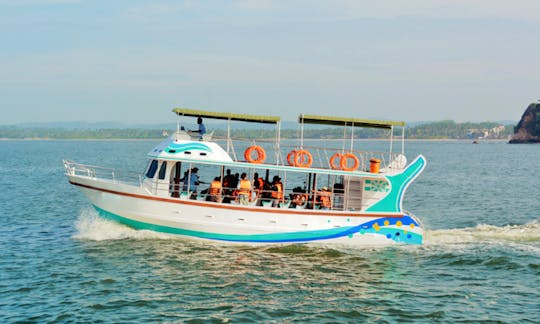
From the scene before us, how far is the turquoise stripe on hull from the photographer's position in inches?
791

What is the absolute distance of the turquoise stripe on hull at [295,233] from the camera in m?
20.1

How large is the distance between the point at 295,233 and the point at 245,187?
229 cm

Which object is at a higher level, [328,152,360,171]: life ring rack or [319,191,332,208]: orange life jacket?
[328,152,360,171]: life ring rack

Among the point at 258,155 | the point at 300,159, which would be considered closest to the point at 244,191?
the point at 258,155

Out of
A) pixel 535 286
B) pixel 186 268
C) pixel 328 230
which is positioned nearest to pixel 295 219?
pixel 328 230

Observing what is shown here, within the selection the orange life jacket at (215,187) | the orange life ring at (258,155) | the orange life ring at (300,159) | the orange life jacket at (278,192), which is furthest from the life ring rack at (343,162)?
the orange life jacket at (215,187)

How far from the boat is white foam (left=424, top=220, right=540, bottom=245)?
63.0 inches

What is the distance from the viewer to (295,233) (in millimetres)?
20156

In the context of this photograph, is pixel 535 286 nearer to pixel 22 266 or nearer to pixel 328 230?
pixel 328 230

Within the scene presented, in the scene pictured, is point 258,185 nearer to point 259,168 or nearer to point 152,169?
point 259,168

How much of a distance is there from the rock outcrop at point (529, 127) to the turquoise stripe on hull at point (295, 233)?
173m

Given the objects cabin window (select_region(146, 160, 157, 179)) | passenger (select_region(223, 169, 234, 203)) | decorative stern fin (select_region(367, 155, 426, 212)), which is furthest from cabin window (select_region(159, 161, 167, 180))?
decorative stern fin (select_region(367, 155, 426, 212))

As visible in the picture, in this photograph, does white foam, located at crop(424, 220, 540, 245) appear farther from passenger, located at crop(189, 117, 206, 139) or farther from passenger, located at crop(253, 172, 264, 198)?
passenger, located at crop(189, 117, 206, 139)

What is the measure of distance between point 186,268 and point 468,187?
106ft
